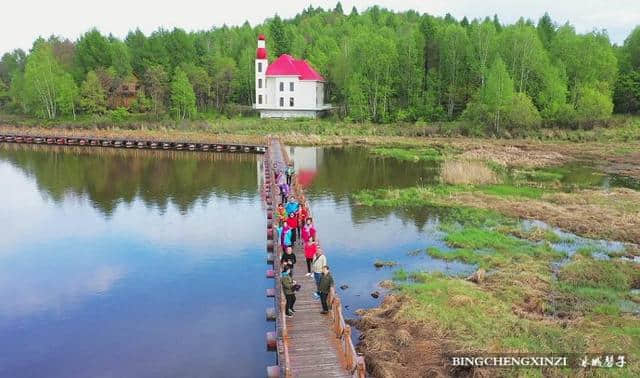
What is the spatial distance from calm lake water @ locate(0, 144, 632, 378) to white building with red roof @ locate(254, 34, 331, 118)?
40.2 meters

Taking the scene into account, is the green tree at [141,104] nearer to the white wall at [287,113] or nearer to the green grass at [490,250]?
the white wall at [287,113]

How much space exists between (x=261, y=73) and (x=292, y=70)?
5532 mm

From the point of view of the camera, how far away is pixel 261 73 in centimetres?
8562

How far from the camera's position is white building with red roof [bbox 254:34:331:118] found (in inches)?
3339

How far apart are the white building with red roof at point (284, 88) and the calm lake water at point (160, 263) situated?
40195 mm

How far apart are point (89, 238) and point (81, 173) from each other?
22696mm

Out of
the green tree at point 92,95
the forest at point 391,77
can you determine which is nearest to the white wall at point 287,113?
the forest at point 391,77

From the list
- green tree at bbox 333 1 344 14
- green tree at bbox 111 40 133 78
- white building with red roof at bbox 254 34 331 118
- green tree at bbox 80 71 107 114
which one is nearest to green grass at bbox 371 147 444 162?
white building with red roof at bbox 254 34 331 118

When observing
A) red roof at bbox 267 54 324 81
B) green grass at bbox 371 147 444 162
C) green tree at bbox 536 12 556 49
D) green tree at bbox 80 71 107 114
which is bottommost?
green grass at bbox 371 147 444 162

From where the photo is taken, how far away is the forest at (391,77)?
7244cm

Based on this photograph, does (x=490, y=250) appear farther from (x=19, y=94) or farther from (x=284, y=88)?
(x=19, y=94)

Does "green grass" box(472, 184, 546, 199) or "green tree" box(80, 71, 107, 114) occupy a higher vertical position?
"green tree" box(80, 71, 107, 114)

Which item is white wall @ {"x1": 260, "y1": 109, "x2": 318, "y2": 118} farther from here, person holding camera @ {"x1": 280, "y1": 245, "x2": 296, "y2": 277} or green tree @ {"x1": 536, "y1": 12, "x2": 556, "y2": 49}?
person holding camera @ {"x1": 280, "y1": 245, "x2": 296, "y2": 277}

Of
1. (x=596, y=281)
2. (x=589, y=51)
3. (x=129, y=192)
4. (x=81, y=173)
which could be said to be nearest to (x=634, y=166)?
(x=589, y=51)
